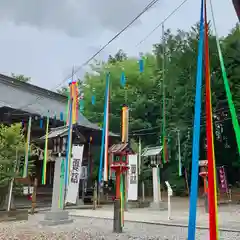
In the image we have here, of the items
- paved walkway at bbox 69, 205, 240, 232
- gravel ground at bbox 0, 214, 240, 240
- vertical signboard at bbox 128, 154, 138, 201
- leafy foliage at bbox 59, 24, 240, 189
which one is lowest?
gravel ground at bbox 0, 214, 240, 240

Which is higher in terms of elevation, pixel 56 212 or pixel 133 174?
pixel 133 174

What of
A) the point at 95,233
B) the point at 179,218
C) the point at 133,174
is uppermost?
the point at 133,174

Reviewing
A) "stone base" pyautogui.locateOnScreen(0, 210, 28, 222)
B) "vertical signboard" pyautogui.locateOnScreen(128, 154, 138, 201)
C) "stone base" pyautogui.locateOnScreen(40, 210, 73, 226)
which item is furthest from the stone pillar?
"vertical signboard" pyautogui.locateOnScreen(128, 154, 138, 201)

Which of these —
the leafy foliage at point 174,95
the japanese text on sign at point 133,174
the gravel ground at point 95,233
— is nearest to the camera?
the gravel ground at point 95,233

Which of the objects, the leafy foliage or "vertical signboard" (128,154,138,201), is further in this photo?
the leafy foliage

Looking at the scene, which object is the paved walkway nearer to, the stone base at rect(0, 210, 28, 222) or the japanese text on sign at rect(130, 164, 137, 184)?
the japanese text on sign at rect(130, 164, 137, 184)

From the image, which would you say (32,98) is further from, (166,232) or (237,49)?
(166,232)

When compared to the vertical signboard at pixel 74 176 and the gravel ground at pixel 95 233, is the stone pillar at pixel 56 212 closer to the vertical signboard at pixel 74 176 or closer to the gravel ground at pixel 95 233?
the gravel ground at pixel 95 233

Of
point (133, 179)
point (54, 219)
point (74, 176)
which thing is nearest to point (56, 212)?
point (54, 219)

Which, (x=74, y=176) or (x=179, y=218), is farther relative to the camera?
(x=74, y=176)

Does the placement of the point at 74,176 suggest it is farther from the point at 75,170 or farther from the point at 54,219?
the point at 54,219

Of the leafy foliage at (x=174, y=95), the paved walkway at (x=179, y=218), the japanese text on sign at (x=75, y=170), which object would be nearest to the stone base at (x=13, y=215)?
the paved walkway at (x=179, y=218)

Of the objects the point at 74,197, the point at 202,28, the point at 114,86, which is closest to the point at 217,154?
the point at 114,86

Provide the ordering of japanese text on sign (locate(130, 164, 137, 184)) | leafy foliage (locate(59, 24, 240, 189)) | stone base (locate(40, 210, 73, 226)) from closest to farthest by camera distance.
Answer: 1. stone base (locate(40, 210, 73, 226))
2. japanese text on sign (locate(130, 164, 137, 184))
3. leafy foliage (locate(59, 24, 240, 189))
